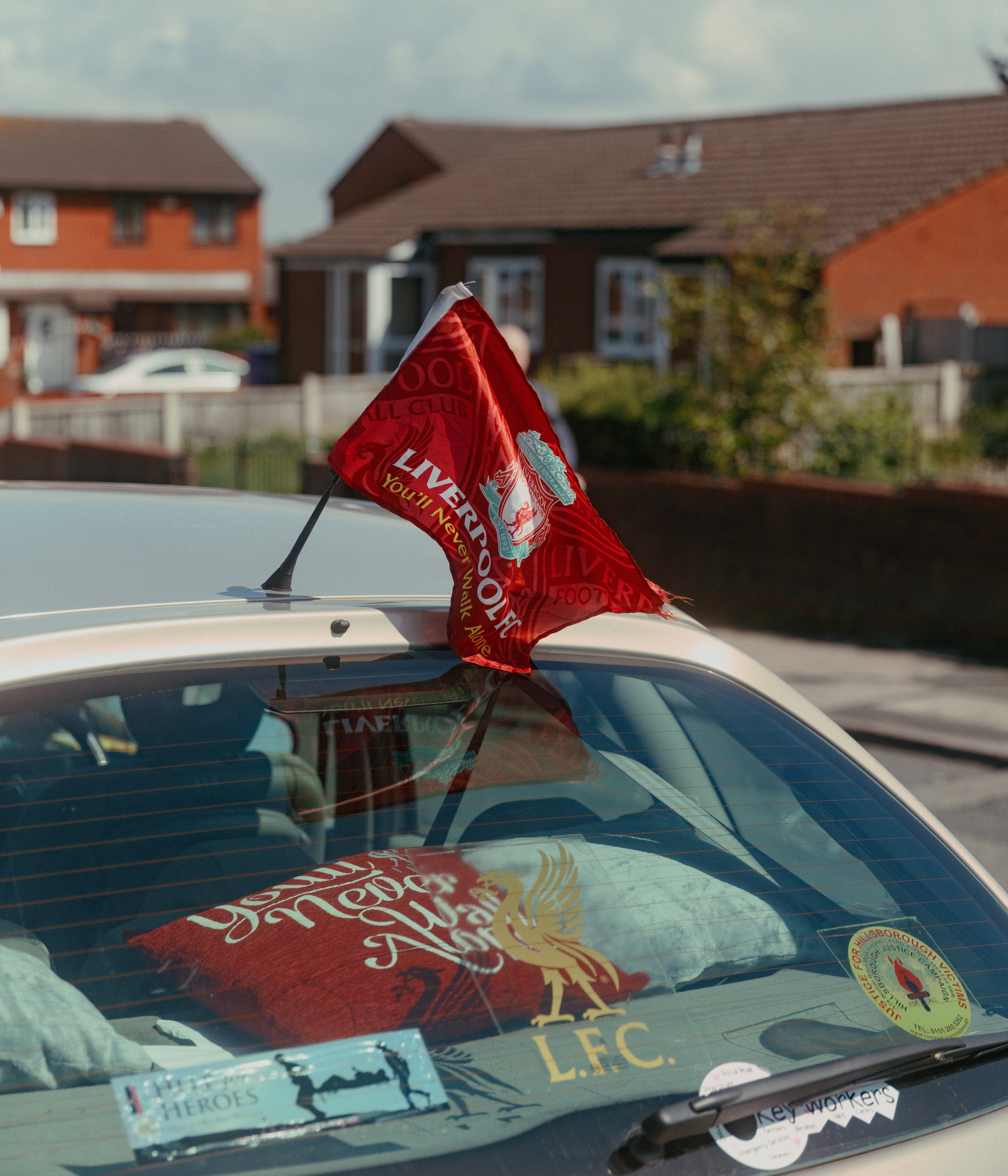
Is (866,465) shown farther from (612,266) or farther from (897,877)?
(612,266)

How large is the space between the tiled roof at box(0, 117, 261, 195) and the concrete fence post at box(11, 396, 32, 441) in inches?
1428

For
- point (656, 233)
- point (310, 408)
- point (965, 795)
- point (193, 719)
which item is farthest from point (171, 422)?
point (193, 719)

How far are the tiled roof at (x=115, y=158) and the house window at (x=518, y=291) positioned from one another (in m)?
26.1

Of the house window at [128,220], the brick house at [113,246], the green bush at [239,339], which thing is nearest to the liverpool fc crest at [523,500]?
the green bush at [239,339]

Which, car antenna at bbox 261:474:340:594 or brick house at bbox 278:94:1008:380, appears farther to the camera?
brick house at bbox 278:94:1008:380

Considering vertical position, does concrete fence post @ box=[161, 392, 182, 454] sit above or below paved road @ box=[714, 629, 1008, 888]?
above

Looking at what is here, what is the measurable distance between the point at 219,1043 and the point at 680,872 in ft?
2.40

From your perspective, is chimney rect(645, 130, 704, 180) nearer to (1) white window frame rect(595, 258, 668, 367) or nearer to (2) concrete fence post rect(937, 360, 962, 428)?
Answer: (1) white window frame rect(595, 258, 668, 367)

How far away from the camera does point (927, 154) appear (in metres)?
27.9

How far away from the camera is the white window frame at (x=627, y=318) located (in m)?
29.4

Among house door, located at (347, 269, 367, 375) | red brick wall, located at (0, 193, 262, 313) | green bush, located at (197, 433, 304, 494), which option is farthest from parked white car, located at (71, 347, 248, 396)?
green bush, located at (197, 433, 304, 494)

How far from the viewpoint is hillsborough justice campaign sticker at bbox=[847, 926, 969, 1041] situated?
1881mm

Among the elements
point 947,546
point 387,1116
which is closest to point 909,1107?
point 387,1116

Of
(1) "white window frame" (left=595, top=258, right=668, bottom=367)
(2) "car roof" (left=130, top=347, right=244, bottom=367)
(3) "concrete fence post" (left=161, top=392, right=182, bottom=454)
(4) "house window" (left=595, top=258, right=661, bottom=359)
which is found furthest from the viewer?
(2) "car roof" (left=130, top=347, right=244, bottom=367)
